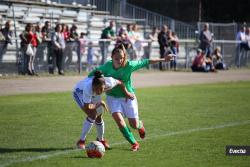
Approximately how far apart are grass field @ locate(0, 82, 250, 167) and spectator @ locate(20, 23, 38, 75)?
209 inches

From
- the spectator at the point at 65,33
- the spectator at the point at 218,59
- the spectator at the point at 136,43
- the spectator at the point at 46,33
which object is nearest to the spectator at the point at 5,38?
the spectator at the point at 46,33

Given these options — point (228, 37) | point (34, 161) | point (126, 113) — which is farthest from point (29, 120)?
point (228, 37)

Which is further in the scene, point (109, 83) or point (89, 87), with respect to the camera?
point (109, 83)

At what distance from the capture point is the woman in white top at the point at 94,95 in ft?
33.1

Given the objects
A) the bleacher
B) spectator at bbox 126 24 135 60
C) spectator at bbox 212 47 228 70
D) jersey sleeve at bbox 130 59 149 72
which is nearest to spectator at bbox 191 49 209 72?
spectator at bbox 212 47 228 70

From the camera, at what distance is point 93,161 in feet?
31.6

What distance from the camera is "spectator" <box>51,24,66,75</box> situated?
26250 mm

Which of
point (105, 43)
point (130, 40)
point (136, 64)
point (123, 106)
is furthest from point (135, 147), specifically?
point (130, 40)

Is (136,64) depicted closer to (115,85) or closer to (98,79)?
(115,85)

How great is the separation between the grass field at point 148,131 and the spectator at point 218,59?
45.2 feet

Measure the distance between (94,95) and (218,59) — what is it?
25.3 m

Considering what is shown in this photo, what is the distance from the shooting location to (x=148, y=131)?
12.9 metres

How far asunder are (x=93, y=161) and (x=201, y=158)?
1.61 metres

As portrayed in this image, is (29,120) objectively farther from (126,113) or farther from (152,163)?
(152,163)
